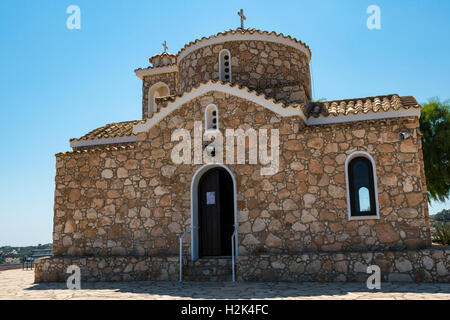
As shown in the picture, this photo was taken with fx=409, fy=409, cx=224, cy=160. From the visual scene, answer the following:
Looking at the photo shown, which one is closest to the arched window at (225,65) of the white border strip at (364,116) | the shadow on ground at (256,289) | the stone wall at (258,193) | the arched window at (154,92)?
the stone wall at (258,193)

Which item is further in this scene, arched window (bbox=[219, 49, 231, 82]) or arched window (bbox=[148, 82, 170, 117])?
arched window (bbox=[148, 82, 170, 117])

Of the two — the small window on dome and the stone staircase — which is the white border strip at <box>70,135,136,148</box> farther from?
the small window on dome

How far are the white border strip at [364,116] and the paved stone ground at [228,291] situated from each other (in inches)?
164

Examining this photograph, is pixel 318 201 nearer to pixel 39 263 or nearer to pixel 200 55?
pixel 200 55

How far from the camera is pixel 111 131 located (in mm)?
14773

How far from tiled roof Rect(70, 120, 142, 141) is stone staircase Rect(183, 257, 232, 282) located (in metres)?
5.07

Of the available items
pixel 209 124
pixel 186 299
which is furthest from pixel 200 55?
pixel 186 299

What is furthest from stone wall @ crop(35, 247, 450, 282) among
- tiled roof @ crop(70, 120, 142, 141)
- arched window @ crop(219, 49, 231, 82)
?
arched window @ crop(219, 49, 231, 82)

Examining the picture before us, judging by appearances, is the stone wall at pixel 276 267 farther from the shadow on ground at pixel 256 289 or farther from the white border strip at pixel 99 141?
the white border strip at pixel 99 141

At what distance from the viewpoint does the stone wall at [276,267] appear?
9344mm

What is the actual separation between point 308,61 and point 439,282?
886cm

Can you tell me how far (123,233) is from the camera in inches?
469

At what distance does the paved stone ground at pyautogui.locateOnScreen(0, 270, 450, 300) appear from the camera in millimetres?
8023

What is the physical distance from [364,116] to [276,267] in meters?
4.59
